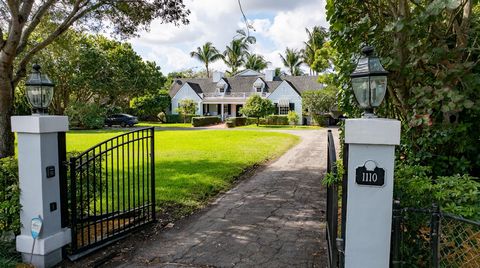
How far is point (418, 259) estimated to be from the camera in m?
3.14

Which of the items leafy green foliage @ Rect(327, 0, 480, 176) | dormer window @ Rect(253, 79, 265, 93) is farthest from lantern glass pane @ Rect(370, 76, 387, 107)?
dormer window @ Rect(253, 79, 265, 93)

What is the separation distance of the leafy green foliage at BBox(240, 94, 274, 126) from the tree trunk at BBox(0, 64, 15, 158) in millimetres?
26720

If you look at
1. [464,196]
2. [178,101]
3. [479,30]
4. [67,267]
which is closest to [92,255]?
[67,267]

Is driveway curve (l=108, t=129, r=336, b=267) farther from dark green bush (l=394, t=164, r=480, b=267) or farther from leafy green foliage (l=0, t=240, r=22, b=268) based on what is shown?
dark green bush (l=394, t=164, r=480, b=267)

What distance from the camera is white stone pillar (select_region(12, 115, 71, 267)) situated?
3955 millimetres

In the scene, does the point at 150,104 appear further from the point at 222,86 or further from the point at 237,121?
the point at 237,121

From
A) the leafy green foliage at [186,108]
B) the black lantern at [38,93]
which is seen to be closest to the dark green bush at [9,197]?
the black lantern at [38,93]

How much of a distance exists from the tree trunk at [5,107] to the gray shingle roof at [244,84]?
3250 centimetres

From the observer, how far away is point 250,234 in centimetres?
510

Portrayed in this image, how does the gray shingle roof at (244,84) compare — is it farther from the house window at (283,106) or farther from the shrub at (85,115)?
the shrub at (85,115)

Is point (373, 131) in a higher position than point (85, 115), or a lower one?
higher

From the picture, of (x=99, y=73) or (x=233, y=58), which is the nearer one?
(x=99, y=73)

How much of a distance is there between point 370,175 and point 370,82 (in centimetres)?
79

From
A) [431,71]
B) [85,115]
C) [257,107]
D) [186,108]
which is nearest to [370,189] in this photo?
[431,71]
